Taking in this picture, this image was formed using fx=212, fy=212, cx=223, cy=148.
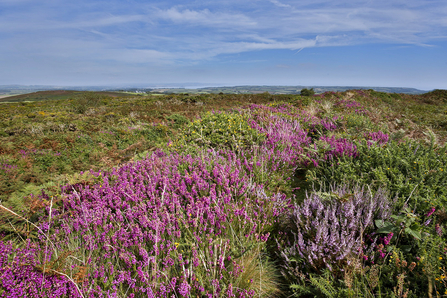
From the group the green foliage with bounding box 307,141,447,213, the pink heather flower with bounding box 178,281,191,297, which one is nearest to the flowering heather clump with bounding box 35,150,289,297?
the pink heather flower with bounding box 178,281,191,297

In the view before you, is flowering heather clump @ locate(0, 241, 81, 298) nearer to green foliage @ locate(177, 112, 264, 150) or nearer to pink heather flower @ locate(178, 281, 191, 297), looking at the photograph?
pink heather flower @ locate(178, 281, 191, 297)

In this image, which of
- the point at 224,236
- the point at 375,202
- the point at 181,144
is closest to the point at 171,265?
the point at 224,236

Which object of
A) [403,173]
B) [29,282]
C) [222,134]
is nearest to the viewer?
[29,282]

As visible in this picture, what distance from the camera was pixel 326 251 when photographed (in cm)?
A: 199

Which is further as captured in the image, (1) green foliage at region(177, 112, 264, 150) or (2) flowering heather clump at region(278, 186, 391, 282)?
(1) green foliage at region(177, 112, 264, 150)

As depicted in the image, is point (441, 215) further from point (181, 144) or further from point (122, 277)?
point (181, 144)

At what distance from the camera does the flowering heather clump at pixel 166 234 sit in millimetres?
1800

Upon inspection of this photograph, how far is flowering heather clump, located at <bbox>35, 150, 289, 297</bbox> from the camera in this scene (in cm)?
180

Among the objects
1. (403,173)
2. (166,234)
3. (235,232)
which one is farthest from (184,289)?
(403,173)

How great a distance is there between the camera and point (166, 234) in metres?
2.26

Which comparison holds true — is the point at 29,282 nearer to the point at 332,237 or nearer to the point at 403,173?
the point at 332,237

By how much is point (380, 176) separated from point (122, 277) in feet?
9.73

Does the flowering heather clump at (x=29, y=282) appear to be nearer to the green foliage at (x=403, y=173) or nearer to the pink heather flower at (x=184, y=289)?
the pink heather flower at (x=184, y=289)

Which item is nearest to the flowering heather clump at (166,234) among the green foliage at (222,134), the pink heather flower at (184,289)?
the pink heather flower at (184,289)
